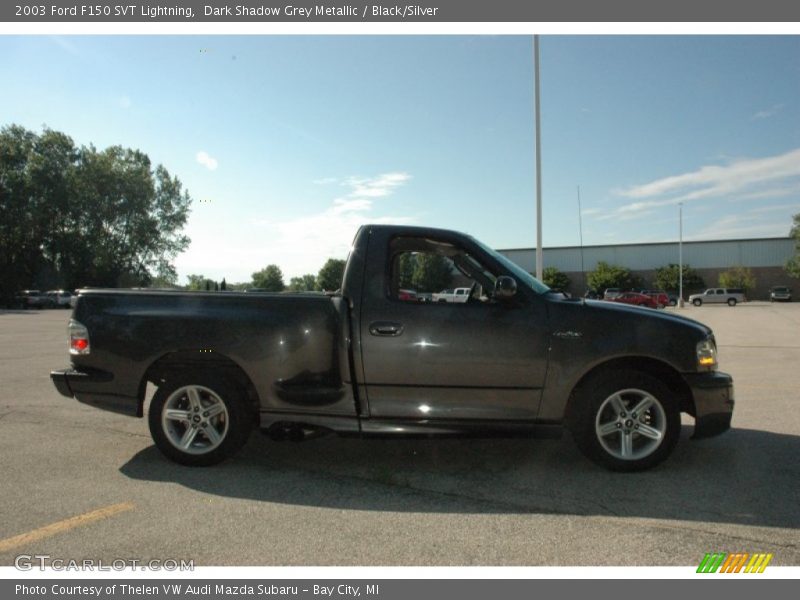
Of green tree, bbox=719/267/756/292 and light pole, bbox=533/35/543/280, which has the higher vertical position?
light pole, bbox=533/35/543/280

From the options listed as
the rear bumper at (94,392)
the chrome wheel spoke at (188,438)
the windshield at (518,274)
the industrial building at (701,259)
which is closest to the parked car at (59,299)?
the industrial building at (701,259)

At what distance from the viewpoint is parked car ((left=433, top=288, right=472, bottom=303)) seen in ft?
15.4

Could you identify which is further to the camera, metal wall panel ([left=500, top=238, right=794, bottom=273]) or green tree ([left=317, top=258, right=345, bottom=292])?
metal wall panel ([left=500, top=238, right=794, bottom=273])

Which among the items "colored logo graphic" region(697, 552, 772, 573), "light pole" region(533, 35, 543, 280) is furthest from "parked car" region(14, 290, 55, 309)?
"colored logo graphic" region(697, 552, 772, 573)

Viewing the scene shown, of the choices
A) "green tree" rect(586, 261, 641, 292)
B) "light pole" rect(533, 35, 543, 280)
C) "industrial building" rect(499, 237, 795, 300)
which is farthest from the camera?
"industrial building" rect(499, 237, 795, 300)

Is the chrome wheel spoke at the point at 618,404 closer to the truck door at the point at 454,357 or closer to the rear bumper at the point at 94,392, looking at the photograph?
the truck door at the point at 454,357

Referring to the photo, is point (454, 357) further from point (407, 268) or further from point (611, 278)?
point (611, 278)

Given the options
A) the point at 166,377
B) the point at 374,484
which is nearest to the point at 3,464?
the point at 166,377

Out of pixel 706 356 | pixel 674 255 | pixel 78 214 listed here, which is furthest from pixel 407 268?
pixel 674 255

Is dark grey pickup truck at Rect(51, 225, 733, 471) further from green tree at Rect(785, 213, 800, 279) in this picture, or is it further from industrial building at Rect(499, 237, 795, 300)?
green tree at Rect(785, 213, 800, 279)

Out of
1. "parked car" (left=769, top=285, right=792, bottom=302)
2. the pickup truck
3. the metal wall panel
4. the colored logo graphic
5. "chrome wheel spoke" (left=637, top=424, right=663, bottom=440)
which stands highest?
the metal wall panel

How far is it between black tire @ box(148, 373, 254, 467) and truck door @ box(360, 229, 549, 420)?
110 centimetres

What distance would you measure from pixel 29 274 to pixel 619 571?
242 feet

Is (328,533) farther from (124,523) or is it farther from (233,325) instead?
(233,325)
